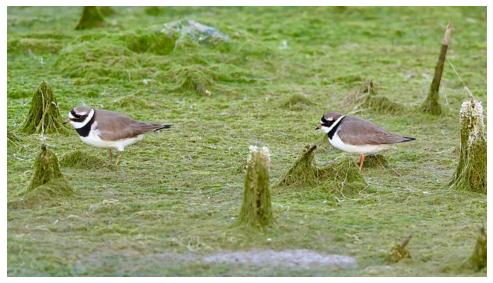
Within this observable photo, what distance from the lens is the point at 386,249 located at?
848 cm

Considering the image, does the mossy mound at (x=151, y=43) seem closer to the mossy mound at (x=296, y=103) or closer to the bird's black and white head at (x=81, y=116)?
the mossy mound at (x=296, y=103)

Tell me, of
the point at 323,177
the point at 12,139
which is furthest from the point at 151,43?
the point at 323,177

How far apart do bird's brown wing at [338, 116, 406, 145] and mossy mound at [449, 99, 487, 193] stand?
40.9 inches

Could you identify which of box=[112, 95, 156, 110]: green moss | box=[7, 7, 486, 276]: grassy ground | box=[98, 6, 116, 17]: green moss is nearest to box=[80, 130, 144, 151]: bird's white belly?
box=[7, 7, 486, 276]: grassy ground

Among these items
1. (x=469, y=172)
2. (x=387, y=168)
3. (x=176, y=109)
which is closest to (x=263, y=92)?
(x=176, y=109)

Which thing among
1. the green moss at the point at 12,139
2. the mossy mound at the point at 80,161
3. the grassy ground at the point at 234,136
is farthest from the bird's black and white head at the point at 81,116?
the green moss at the point at 12,139

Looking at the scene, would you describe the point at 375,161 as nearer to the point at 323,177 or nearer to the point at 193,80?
the point at 323,177

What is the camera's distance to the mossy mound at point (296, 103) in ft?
47.2

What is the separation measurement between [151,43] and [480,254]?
991cm

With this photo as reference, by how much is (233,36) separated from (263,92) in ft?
9.27

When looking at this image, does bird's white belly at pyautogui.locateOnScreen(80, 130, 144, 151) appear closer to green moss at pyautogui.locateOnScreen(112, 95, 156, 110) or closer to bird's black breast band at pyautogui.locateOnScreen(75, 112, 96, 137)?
bird's black breast band at pyautogui.locateOnScreen(75, 112, 96, 137)

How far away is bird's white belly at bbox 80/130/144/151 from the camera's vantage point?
436 inches

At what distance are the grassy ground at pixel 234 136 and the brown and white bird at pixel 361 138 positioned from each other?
0.99 feet

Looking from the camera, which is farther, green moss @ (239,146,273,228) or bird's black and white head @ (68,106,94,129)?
bird's black and white head @ (68,106,94,129)
